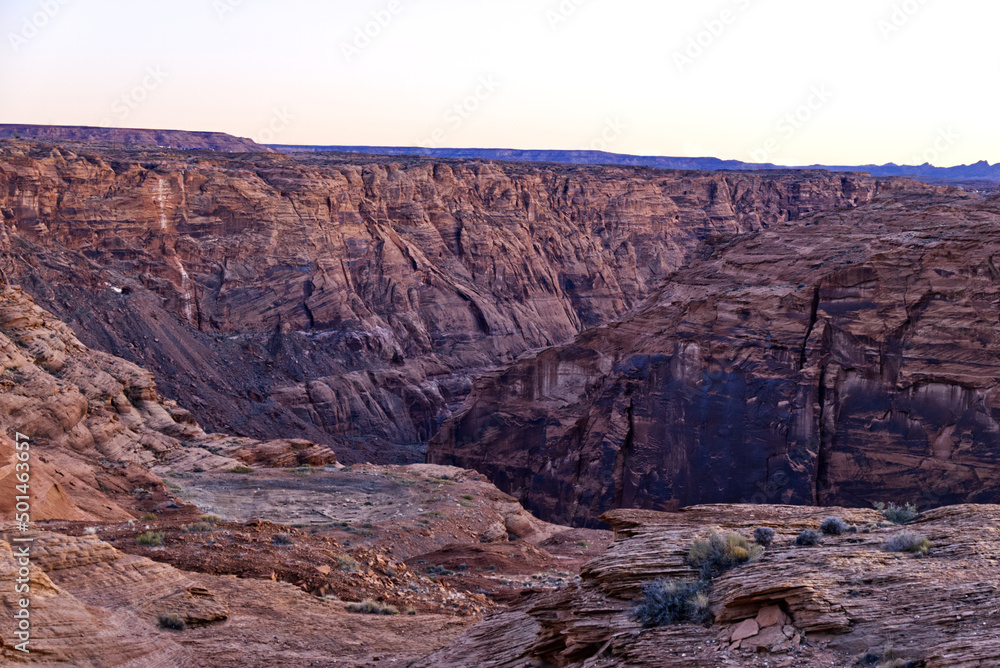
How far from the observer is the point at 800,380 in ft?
109

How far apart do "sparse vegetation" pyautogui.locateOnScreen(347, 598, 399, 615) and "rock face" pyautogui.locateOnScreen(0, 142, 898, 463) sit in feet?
110

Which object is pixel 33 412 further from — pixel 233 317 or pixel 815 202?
pixel 815 202

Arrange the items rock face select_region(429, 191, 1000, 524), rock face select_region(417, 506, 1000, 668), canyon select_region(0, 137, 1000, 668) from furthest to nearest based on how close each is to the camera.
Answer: rock face select_region(429, 191, 1000, 524)
canyon select_region(0, 137, 1000, 668)
rock face select_region(417, 506, 1000, 668)

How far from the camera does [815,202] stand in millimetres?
103375

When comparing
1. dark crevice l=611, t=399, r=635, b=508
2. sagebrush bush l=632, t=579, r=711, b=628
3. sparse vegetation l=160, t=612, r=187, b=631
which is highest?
→ sagebrush bush l=632, t=579, r=711, b=628

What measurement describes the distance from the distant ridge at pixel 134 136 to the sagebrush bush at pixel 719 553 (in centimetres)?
13456

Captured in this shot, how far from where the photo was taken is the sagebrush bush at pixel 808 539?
11.1 meters

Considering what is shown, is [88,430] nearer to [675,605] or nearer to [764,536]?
[764,536]

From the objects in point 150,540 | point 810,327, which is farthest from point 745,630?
point 810,327

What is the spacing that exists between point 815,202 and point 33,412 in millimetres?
92422

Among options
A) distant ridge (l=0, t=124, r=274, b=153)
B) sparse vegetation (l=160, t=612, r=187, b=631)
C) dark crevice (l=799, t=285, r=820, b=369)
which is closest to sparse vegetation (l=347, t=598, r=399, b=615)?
sparse vegetation (l=160, t=612, r=187, b=631)

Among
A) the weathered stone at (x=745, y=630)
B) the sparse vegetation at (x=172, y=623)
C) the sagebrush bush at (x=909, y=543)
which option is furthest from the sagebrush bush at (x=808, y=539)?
the sparse vegetation at (x=172, y=623)

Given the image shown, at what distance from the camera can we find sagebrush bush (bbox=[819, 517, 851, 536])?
11.6 m

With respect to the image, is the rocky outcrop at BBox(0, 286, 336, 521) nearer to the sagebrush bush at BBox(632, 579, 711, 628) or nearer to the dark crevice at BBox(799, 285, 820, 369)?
the sagebrush bush at BBox(632, 579, 711, 628)
